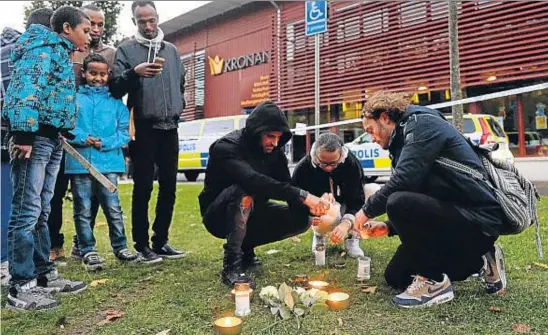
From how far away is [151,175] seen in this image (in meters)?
4.05

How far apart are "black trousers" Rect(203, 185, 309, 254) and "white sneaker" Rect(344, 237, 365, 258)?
0.60 meters

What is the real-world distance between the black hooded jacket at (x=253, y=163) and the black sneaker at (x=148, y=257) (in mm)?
819

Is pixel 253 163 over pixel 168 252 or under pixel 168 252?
Answer: over

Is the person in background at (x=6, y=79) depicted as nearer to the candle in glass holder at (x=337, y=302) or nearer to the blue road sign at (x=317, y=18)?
the candle in glass holder at (x=337, y=302)

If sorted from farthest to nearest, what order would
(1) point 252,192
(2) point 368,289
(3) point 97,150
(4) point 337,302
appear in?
(3) point 97,150
(1) point 252,192
(2) point 368,289
(4) point 337,302

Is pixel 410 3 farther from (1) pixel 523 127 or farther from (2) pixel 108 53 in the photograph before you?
(2) pixel 108 53

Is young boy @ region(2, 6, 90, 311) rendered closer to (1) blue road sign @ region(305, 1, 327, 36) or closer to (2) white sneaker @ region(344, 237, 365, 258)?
(2) white sneaker @ region(344, 237, 365, 258)

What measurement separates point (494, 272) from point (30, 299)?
8.57ft

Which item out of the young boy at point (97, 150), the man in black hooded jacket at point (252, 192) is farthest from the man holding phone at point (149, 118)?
the man in black hooded jacket at point (252, 192)

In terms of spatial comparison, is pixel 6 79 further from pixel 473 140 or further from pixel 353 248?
pixel 473 140

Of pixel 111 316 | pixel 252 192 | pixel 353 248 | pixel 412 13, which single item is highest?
pixel 412 13

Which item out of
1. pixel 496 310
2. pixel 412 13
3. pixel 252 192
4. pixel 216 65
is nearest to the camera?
pixel 496 310

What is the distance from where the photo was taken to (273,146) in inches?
131

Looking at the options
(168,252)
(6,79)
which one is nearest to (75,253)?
(168,252)
